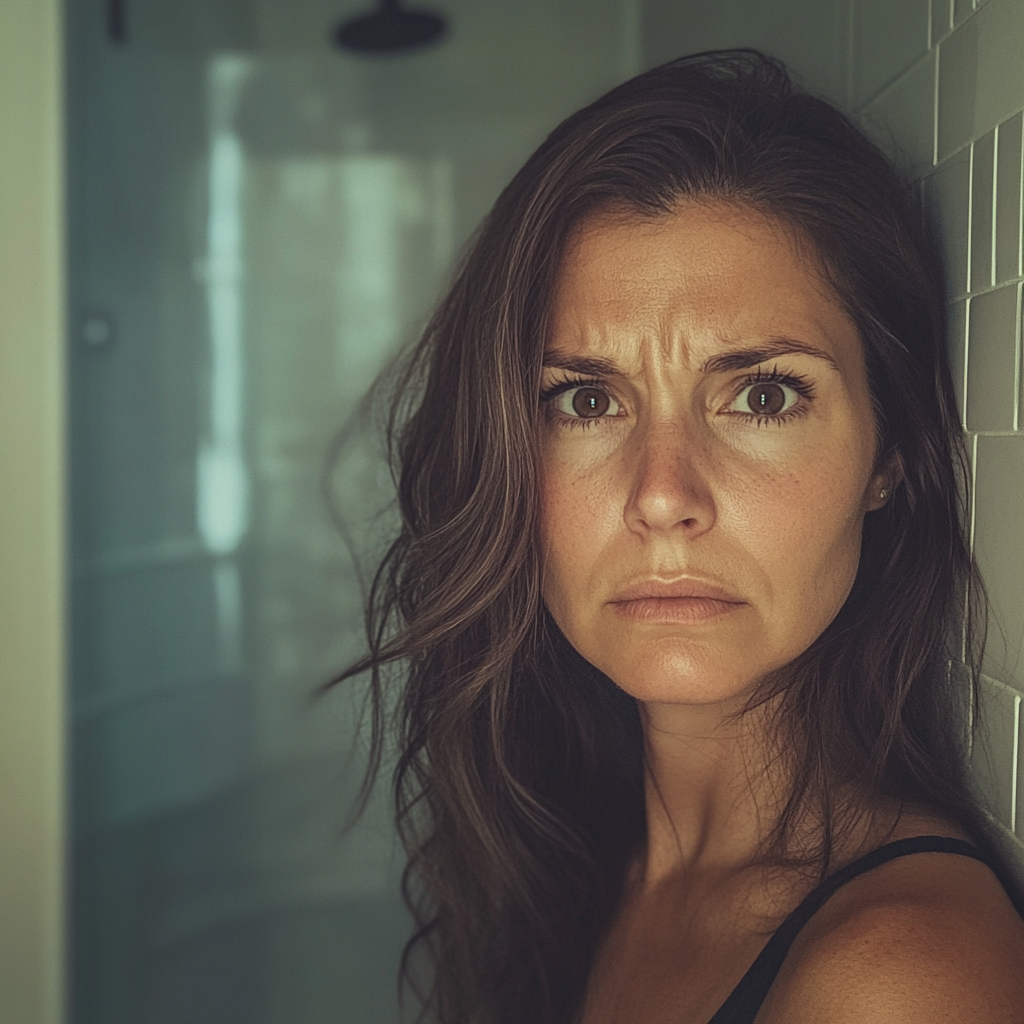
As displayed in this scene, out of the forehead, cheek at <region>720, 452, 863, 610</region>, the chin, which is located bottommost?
the chin

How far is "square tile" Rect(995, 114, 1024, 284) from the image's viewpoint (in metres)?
0.68

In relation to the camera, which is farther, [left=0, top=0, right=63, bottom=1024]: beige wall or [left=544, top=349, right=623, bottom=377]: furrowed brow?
[left=0, top=0, right=63, bottom=1024]: beige wall

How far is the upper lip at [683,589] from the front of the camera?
0.80 m

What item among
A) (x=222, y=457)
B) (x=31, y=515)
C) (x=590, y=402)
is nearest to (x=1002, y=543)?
(x=590, y=402)

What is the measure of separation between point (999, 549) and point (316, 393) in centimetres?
188

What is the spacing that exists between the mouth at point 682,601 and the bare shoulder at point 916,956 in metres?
0.21

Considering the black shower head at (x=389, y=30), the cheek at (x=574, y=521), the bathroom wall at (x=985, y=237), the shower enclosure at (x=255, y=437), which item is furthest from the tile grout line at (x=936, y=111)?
the black shower head at (x=389, y=30)

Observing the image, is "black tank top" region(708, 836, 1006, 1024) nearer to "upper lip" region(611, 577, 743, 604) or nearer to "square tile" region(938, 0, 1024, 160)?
"upper lip" region(611, 577, 743, 604)

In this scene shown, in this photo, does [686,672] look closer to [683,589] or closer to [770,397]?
[683,589]

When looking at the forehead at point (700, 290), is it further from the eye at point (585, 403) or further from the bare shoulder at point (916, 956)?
the bare shoulder at point (916, 956)

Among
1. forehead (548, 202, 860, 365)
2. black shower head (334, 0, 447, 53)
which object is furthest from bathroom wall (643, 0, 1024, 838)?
black shower head (334, 0, 447, 53)

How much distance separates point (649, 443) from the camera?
0.82 m

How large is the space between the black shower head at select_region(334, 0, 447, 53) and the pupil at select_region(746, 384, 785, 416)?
5.80 ft

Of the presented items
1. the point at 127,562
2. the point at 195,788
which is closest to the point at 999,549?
the point at 127,562
